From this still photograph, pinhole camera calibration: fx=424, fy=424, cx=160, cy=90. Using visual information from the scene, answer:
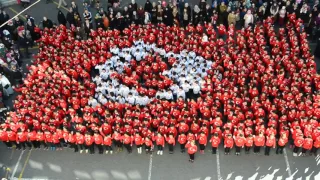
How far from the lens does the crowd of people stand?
16.7 meters

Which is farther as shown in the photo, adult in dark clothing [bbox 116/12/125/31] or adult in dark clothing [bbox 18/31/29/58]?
adult in dark clothing [bbox 116/12/125/31]

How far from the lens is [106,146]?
17.6 metres

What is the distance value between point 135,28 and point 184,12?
2.98 metres

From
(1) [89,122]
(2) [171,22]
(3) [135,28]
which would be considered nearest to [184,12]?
(2) [171,22]

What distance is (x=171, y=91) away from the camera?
18.6 m

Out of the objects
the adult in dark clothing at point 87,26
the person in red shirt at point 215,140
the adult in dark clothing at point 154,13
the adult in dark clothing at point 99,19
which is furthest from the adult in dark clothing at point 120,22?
the person in red shirt at point 215,140

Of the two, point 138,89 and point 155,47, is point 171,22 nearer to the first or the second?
point 155,47

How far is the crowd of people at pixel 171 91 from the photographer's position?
16703 millimetres

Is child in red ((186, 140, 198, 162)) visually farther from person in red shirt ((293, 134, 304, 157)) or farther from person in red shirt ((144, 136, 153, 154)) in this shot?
person in red shirt ((293, 134, 304, 157))

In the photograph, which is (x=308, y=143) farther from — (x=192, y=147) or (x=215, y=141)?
(x=192, y=147)

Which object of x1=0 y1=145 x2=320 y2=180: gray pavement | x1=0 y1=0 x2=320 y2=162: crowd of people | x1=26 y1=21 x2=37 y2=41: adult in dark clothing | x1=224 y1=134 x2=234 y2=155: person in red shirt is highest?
x1=26 y1=21 x2=37 y2=41: adult in dark clothing

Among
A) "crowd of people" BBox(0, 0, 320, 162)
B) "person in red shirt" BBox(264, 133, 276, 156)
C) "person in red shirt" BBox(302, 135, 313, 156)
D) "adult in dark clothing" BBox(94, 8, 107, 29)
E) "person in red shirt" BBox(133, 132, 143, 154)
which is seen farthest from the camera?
"adult in dark clothing" BBox(94, 8, 107, 29)

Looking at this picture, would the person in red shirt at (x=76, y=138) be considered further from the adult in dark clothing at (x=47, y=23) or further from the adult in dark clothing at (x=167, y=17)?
the adult in dark clothing at (x=167, y=17)

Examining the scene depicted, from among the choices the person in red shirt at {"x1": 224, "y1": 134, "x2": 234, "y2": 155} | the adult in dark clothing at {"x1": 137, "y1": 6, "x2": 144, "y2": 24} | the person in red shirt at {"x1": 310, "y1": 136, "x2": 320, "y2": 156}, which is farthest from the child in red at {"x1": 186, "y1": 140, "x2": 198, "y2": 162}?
the adult in dark clothing at {"x1": 137, "y1": 6, "x2": 144, "y2": 24}
